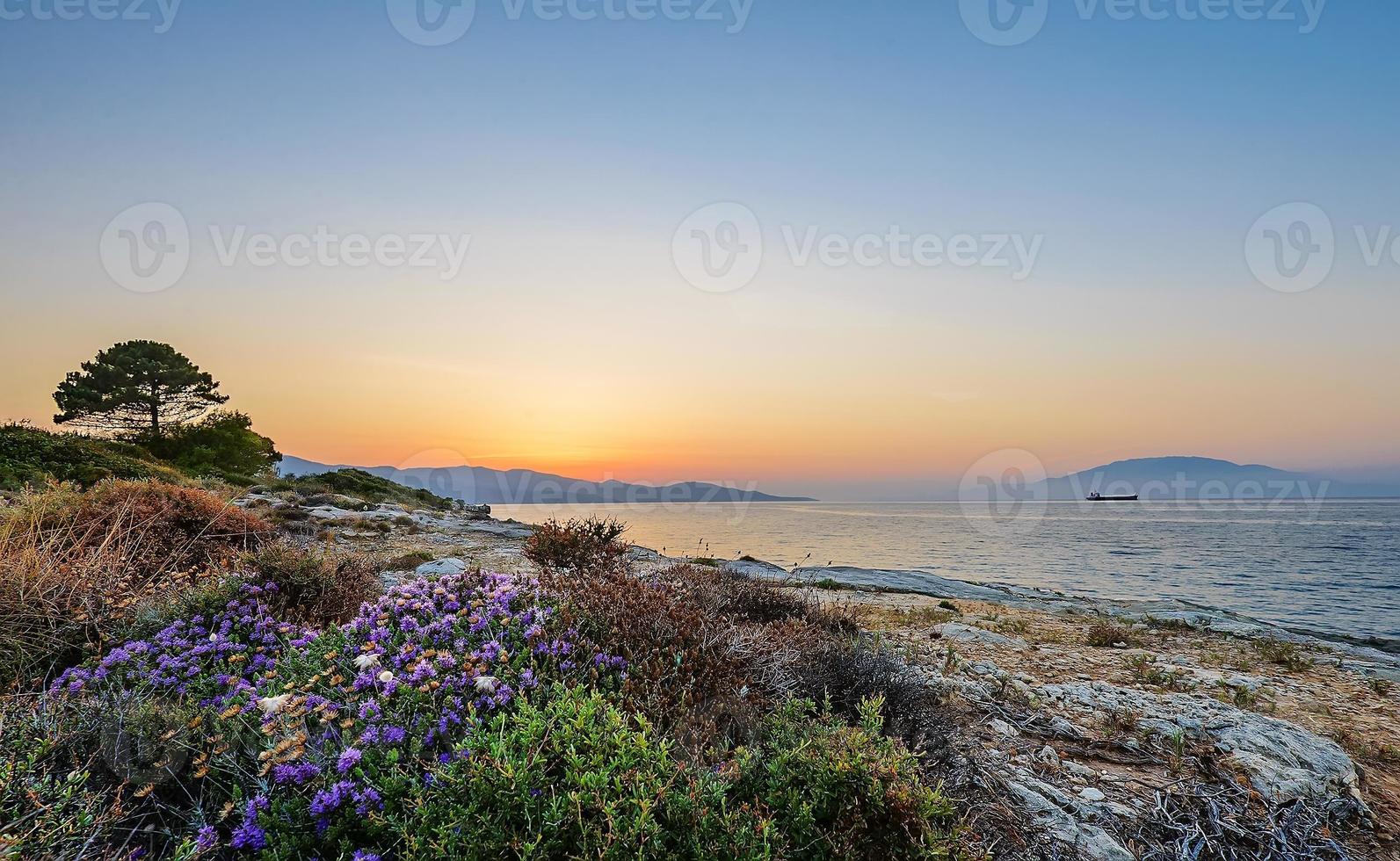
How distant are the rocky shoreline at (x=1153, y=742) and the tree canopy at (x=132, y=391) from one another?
137 feet

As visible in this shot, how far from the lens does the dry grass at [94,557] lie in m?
4.80

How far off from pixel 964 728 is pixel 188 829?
446 cm

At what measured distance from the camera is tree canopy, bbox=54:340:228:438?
36.5 meters

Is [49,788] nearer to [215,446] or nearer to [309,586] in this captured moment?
[309,586]

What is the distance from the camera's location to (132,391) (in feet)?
122

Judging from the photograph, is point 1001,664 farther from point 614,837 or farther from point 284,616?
point 284,616

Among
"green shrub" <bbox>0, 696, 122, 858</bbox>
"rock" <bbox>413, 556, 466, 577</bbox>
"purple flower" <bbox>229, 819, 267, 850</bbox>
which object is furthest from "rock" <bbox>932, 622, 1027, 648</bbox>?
"green shrub" <bbox>0, 696, 122, 858</bbox>

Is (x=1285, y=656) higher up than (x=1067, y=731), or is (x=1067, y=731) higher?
(x=1067, y=731)

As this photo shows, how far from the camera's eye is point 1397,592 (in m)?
21.2

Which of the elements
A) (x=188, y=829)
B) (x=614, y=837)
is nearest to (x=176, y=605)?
(x=188, y=829)

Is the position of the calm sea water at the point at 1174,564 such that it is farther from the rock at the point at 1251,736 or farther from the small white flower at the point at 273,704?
the small white flower at the point at 273,704

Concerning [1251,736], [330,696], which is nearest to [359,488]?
[330,696]

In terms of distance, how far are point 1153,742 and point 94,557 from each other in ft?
30.7

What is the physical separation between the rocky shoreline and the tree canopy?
4190 centimetres
